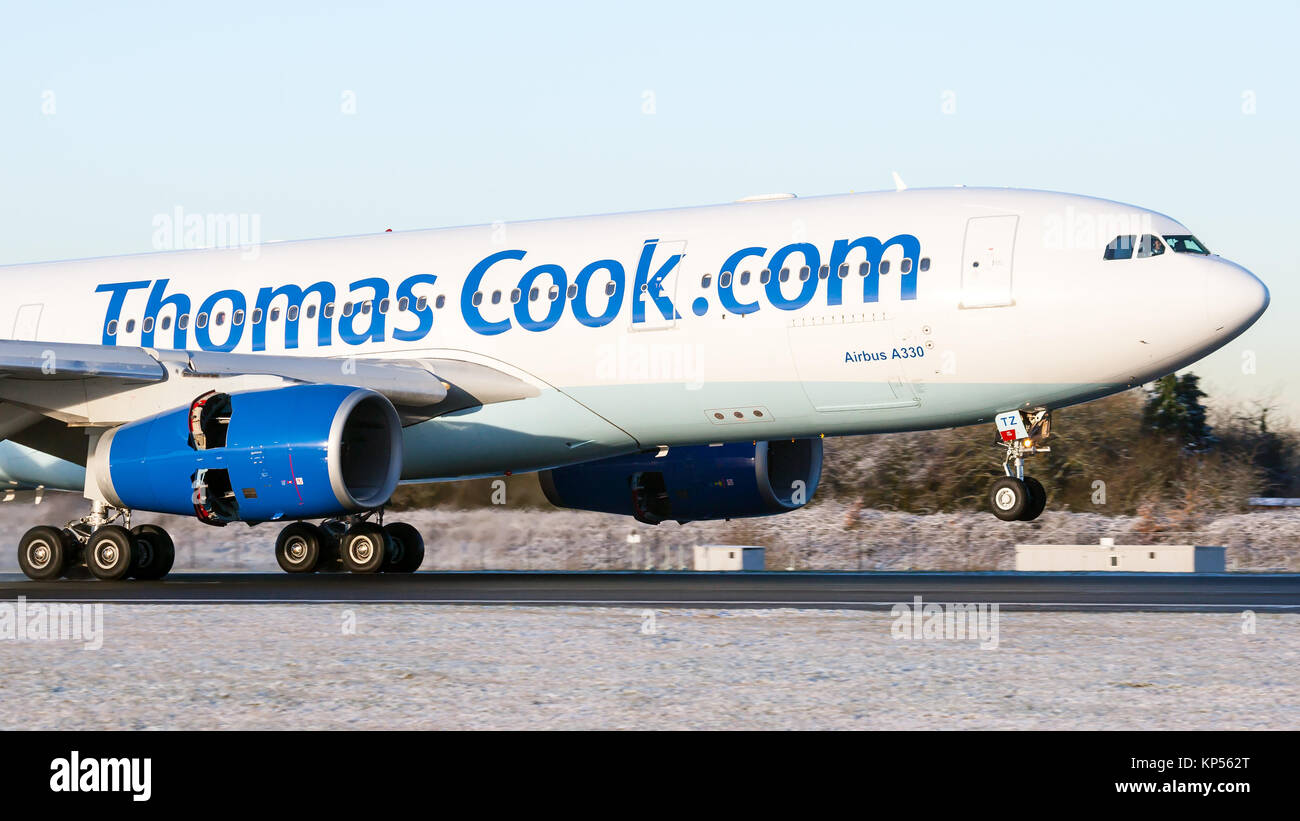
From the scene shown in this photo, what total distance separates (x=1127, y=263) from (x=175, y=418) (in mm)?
10467

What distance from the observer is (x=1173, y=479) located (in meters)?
42.4

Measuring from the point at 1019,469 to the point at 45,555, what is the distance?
38.3ft

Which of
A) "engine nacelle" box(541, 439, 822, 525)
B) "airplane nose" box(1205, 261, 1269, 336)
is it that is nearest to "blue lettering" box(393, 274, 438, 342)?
"engine nacelle" box(541, 439, 822, 525)

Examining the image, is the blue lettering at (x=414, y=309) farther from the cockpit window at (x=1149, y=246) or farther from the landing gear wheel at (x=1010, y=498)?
the cockpit window at (x=1149, y=246)

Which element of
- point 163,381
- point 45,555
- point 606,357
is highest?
point 606,357

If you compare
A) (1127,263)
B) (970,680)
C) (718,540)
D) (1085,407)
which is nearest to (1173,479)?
(1085,407)

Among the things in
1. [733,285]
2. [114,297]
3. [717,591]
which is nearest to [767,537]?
[114,297]

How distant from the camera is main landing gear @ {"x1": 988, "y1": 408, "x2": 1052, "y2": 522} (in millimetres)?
16969

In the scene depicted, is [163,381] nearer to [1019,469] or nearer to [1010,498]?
[1010,498]

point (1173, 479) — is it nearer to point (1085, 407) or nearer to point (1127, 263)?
point (1085, 407)

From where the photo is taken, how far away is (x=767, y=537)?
37.7m

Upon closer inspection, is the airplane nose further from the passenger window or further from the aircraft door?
the aircraft door

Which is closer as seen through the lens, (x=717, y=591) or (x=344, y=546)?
(x=717, y=591)

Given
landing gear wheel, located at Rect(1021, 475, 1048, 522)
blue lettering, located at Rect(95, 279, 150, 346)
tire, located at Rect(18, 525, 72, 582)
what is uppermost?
blue lettering, located at Rect(95, 279, 150, 346)
